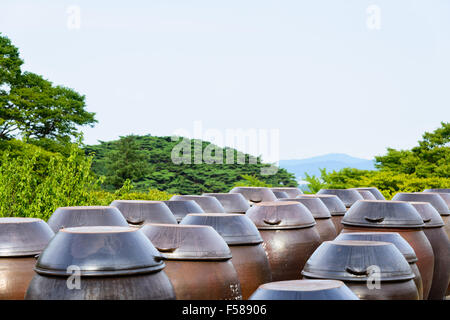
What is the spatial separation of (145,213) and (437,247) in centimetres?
577

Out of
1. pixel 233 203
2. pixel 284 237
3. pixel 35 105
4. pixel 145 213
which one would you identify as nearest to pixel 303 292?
pixel 145 213

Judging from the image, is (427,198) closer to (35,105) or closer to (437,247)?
(437,247)

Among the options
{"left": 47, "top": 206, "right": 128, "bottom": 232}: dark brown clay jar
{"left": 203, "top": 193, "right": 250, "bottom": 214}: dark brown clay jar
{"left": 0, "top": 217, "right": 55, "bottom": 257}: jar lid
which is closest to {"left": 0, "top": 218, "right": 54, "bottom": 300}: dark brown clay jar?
{"left": 0, "top": 217, "right": 55, "bottom": 257}: jar lid

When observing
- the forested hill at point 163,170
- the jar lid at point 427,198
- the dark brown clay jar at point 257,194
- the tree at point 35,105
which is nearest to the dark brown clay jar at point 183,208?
the dark brown clay jar at point 257,194

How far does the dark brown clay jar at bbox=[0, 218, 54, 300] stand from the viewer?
722 cm

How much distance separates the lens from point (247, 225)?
880 cm

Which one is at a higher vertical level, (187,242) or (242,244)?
(187,242)

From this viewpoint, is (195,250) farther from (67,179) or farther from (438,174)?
(438,174)

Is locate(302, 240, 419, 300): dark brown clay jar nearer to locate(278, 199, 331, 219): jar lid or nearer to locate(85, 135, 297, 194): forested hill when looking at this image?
locate(278, 199, 331, 219): jar lid

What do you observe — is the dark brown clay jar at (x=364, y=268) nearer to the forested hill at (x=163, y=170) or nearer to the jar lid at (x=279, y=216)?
the jar lid at (x=279, y=216)

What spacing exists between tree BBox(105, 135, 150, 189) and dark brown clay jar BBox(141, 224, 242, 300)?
3677cm

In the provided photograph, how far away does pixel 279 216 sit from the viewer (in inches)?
416
